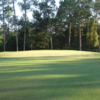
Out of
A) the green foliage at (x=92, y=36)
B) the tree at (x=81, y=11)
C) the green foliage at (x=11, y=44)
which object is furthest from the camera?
the green foliage at (x=11, y=44)

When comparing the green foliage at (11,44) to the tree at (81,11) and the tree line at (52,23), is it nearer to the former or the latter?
the tree line at (52,23)

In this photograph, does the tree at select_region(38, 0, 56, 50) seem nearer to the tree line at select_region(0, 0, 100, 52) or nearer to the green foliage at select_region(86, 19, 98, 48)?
the tree line at select_region(0, 0, 100, 52)

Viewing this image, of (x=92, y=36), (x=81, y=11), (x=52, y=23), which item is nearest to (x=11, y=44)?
(x=52, y=23)

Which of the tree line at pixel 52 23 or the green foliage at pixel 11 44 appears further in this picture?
the green foliage at pixel 11 44

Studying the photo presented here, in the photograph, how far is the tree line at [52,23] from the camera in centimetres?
1984

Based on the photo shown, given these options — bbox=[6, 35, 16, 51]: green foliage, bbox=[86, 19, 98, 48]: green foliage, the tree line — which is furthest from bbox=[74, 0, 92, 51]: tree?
bbox=[6, 35, 16, 51]: green foliage

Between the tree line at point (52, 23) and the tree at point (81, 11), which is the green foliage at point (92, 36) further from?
the tree at point (81, 11)

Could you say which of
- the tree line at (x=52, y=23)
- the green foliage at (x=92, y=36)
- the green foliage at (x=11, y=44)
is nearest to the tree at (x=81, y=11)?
the tree line at (x=52, y=23)

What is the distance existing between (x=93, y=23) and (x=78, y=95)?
21.7 metres

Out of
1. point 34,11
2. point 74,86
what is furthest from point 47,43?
point 74,86

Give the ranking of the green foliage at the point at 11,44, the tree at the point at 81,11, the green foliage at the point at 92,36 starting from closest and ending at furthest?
the tree at the point at 81,11
the green foliage at the point at 92,36
the green foliage at the point at 11,44

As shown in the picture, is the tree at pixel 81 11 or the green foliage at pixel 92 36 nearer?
the tree at pixel 81 11

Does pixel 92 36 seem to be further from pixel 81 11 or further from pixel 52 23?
pixel 52 23

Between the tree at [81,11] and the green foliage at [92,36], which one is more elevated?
the tree at [81,11]
